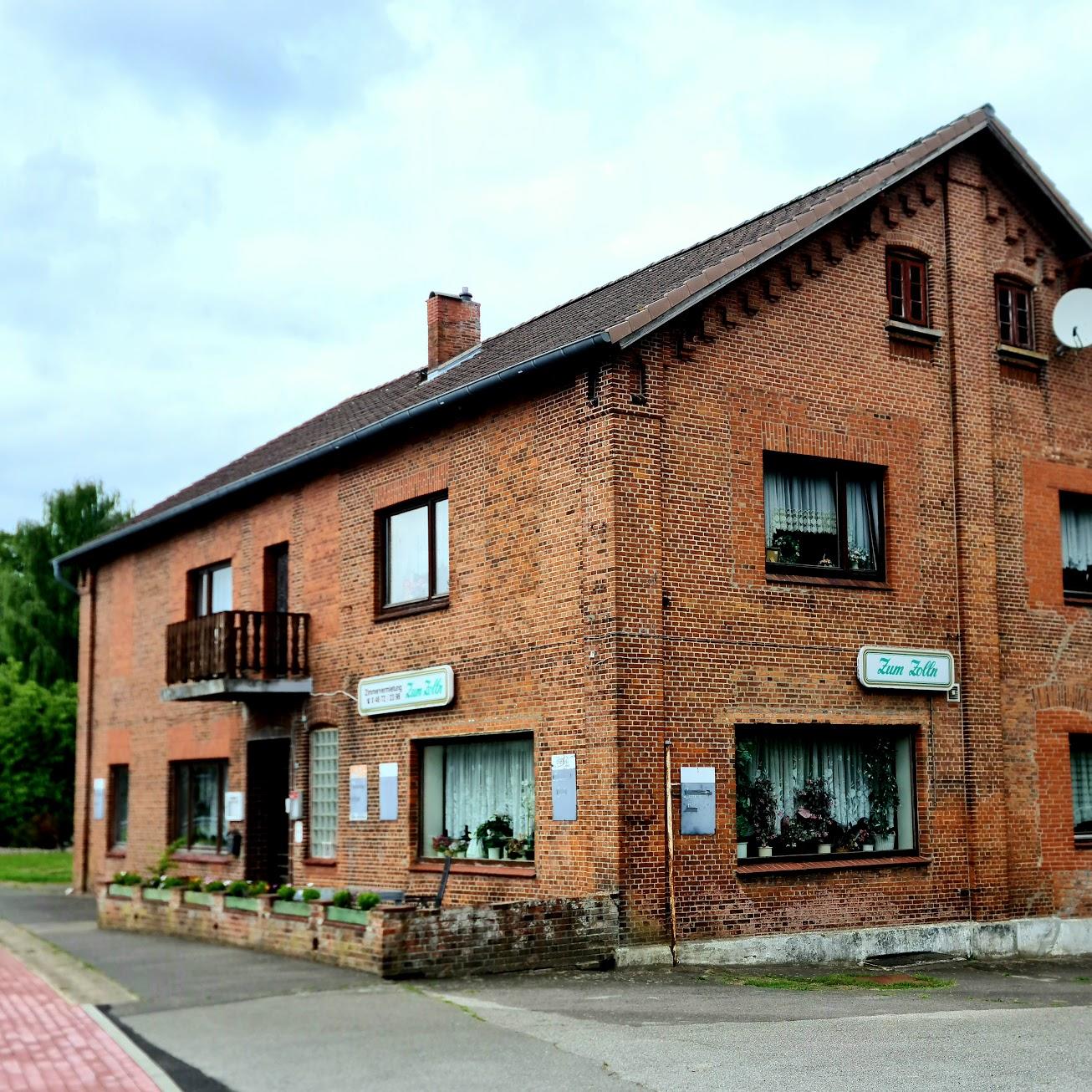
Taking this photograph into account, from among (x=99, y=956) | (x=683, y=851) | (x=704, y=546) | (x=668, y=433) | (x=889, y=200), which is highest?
(x=889, y=200)

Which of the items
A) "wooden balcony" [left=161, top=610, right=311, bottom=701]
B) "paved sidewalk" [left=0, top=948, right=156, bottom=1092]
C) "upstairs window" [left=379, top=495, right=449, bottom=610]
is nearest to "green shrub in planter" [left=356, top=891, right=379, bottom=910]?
"paved sidewalk" [left=0, top=948, right=156, bottom=1092]

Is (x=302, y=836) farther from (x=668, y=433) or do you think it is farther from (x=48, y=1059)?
(x=48, y=1059)

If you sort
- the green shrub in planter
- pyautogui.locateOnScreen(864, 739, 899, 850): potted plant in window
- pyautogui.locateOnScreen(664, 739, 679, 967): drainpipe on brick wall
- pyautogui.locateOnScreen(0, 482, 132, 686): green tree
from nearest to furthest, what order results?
1. the green shrub in planter
2. pyautogui.locateOnScreen(664, 739, 679, 967): drainpipe on brick wall
3. pyautogui.locateOnScreen(864, 739, 899, 850): potted plant in window
4. pyautogui.locateOnScreen(0, 482, 132, 686): green tree

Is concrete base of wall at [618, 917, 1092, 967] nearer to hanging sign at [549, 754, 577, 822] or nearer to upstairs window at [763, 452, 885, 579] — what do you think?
hanging sign at [549, 754, 577, 822]

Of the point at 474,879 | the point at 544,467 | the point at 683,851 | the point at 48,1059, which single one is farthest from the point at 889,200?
the point at 48,1059

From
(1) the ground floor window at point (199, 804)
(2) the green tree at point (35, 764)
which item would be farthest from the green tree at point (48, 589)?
(1) the ground floor window at point (199, 804)

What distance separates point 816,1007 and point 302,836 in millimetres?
10027

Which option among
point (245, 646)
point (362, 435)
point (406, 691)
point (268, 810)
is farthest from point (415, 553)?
point (268, 810)

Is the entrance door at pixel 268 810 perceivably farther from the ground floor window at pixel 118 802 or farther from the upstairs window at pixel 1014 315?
the upstairs window at pixel 1014 315

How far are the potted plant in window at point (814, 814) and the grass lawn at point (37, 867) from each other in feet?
61.8

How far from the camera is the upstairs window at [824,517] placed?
16500 millimetres

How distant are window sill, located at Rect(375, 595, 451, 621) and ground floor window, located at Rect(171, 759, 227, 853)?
5543 mm

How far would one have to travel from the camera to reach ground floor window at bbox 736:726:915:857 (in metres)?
15.9

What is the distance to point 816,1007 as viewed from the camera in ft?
39.6
